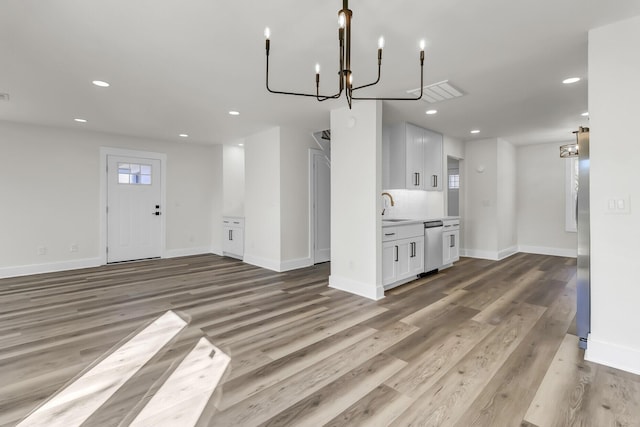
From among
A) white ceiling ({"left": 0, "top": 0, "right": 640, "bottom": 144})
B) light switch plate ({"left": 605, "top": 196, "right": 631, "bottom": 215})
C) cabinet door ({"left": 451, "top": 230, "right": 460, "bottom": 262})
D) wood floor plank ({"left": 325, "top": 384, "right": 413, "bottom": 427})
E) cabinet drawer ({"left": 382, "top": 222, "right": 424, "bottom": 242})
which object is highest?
white ceiling ({"left": 0, "top": 0, "right": 640, "bottom": 144})

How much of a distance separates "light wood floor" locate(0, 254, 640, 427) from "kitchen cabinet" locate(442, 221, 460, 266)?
849mm

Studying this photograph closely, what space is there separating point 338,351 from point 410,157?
11.3ft

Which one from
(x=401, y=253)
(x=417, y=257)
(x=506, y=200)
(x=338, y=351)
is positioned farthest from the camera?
(x=506, y=200)

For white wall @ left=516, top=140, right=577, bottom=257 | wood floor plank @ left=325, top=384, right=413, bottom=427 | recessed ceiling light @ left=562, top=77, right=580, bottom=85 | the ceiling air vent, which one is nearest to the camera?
wood floor plank @ left=325, top=384, right=413, bottom=427

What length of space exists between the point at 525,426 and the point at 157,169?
6760 mm

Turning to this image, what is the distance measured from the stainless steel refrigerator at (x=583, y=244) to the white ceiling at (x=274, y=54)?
867mm

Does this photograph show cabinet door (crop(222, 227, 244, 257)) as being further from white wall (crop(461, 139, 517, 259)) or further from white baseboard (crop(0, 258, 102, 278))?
white wall (crop(461, 139, 517, 259))

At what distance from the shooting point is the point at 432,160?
5422mm

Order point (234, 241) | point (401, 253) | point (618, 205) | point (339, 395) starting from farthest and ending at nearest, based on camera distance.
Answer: point (234, 241), point (401, 253), point (618, 205), point (339, 395)

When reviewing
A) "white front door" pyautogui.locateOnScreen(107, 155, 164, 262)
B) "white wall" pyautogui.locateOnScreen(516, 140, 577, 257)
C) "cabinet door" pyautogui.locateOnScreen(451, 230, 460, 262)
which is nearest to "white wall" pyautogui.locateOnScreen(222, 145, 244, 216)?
"white front door" pyautogui.locateOnScreen(107, 155, 164, 262)

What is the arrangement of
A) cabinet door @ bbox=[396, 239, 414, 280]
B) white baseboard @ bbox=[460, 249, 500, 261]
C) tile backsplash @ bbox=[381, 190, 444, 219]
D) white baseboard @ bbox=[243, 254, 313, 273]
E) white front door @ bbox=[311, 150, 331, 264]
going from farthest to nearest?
1. white baseboard @ bbox=[460, 249, 500, 261]
2. white front door @ bbox=[311, 150, 331, 264]
3. tile backsplash @ bbox=[381, 190, 444, 219]
4. white baseboard @ bbox=[243, 254, 313, 273]
5. cabinet door @ bbox=[396, 239, 414, 280]

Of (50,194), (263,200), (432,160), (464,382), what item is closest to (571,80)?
(432,160)

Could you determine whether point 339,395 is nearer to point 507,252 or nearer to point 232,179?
point 232,179

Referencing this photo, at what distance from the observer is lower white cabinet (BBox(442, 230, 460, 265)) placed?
17.2 ft
